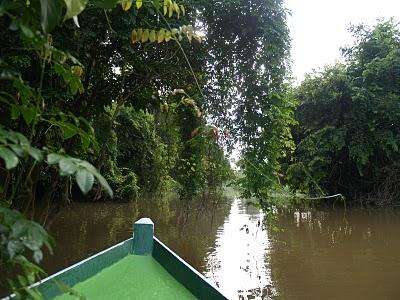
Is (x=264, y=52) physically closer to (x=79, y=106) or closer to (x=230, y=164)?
(x=230, y=164)

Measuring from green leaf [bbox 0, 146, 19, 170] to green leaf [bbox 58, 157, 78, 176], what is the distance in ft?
0.23

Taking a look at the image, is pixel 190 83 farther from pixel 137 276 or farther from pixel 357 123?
pixel 357 123

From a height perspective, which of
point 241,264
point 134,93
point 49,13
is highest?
point 134,93

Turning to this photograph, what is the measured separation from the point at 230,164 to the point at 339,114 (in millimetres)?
10189

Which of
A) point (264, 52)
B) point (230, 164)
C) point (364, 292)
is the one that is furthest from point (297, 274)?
point (264, 52)

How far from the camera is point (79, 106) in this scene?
15.8 ft

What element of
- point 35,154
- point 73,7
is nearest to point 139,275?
point 35,154

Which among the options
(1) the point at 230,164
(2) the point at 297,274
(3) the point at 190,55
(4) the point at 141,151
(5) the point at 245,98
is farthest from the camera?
(4) the point at 141,151

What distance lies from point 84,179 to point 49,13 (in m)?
0.26

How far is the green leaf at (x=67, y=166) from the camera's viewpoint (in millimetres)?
690

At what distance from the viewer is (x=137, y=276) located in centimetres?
234

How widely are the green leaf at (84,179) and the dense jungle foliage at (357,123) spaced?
13319mm

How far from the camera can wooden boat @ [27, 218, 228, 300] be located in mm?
2090

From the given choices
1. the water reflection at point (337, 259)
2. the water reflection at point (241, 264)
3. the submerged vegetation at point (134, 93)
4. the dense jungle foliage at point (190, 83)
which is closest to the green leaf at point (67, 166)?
the submerged vegetation at point (134, 93)
